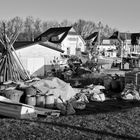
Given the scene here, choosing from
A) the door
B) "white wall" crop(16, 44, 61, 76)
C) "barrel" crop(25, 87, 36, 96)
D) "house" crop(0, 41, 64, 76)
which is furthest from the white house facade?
"barrel" crop(25, 87, 36, 96)

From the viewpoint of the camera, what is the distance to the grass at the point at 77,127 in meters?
7.32

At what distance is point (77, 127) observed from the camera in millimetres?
8258

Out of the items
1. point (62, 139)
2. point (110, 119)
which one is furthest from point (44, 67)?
point (62, 139)

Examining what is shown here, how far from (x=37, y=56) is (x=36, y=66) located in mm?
1037

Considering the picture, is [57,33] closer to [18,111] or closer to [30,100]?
[30,100]

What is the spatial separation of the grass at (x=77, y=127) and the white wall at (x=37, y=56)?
16.0m

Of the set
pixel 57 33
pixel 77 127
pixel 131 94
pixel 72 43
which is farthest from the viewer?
pixel 57 33

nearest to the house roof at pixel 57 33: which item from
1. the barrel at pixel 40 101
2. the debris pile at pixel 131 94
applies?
the debris pile at pixel 131 94

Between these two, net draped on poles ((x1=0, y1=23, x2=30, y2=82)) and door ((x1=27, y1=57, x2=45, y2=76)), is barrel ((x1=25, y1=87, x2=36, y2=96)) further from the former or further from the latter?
door ((x1=27, y1=57, x2=45, y2=76))

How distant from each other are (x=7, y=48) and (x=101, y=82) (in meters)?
7.21

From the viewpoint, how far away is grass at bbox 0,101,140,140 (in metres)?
7.32

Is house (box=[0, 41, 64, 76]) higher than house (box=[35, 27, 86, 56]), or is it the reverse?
house (box=[35, 27, 86, 56])

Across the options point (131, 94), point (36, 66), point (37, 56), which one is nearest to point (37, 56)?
point (37, 56)

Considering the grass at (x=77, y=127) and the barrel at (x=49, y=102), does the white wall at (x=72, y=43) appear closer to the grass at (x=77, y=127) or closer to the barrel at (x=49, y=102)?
the barrel at (x=49, y=102)
